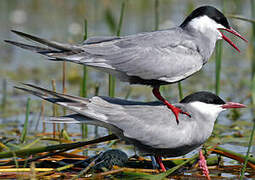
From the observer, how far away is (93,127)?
6.18 m

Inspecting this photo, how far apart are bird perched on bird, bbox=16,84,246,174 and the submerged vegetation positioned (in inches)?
7.3

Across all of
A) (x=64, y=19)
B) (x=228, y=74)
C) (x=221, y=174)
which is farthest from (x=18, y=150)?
(x=64, y=19)

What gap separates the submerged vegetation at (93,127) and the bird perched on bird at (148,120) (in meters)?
0.18

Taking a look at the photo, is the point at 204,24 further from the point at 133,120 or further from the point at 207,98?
the point at 133,120

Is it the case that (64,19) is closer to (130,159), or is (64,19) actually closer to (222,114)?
(222,114)

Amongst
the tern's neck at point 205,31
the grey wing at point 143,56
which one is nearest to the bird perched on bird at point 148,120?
the grey wing at point 143,56

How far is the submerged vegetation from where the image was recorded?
4129 millimetres

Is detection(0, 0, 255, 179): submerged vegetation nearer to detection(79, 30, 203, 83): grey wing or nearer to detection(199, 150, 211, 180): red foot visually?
detection(199, 150, 211, 180): red foot

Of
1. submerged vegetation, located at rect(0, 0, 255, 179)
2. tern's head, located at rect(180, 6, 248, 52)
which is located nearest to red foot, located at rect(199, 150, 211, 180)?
submerged vegetation, located at rect(0, 0, 255, 179)

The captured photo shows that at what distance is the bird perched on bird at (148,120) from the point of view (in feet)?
13.3

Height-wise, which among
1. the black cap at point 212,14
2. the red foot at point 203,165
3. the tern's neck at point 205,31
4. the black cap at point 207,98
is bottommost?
the red foot at point 203,165

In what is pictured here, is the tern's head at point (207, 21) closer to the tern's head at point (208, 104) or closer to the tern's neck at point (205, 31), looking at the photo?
the tern's neck at point (205, 31)

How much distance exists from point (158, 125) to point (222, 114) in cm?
263

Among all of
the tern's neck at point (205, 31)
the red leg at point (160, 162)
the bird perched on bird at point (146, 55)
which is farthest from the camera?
the tern's neck at point (205, 31)
